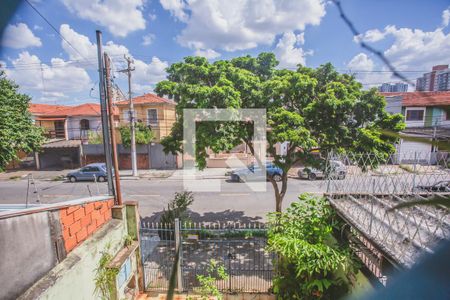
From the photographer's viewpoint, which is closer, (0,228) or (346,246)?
(0,228)

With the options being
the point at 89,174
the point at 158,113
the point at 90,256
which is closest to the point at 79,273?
the point at 90,256

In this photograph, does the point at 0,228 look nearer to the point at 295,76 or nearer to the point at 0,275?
the point at 0,275

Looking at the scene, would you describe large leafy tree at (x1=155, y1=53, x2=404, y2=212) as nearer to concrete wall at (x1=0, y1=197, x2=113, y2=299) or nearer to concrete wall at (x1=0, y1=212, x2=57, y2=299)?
concrete wall at (x1=0, y1=197, x2=113, y2=299)

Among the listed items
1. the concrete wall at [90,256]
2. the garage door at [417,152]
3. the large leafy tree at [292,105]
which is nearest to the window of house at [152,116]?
the large leafy tree at [292,105]

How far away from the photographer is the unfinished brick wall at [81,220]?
13.2 ft

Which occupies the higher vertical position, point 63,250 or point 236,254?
point 63,250

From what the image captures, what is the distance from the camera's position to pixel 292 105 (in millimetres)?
8141

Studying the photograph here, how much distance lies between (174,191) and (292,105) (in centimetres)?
896

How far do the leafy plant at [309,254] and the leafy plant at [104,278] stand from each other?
10.3ft

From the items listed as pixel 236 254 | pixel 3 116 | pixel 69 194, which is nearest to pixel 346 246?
pixel 236 254

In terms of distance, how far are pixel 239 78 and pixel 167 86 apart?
227cm

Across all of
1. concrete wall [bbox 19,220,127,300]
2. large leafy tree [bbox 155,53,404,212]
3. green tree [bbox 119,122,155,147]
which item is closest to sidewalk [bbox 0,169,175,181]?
green tree [bbox 119,122,155,147]

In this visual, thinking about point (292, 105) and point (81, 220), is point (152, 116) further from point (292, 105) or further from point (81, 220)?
point (81, 220)

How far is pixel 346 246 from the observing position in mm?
4188
